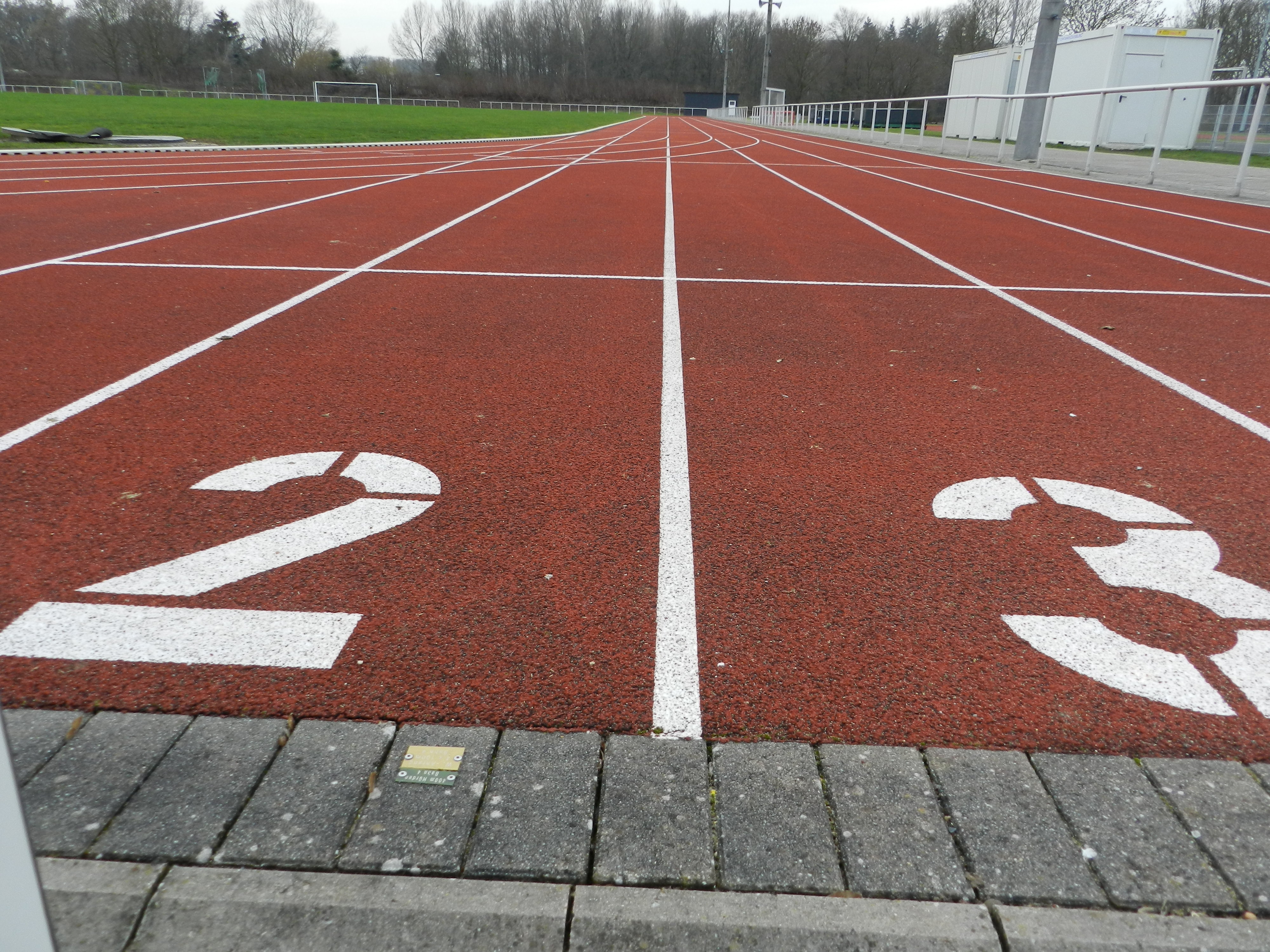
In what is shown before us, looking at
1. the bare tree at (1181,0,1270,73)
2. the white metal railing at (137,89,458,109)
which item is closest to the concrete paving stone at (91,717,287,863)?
the bare tree at (1181,0,1270,73)

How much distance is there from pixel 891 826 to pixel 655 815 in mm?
550

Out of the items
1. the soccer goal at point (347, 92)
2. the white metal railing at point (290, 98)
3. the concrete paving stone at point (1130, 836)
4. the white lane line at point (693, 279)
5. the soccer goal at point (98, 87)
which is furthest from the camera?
the soccer goal at point (347, 92)

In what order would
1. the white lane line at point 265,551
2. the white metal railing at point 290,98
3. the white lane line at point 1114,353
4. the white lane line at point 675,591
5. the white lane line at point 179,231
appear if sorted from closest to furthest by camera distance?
the white lane line at point 675,591
the white lane line at point 265,551
the white lane line at point 1114,353
the white lane line at point 179,231
the white metal railing at point 290,98

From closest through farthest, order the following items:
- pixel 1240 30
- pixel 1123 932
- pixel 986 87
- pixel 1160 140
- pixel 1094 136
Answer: pixel 1123 932 < pixel 1160 140 < pixel 1094 136 < pixel 986 87 < pixel 1240 30

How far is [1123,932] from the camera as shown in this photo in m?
1.79

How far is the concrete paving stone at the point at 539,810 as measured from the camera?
1.91 m

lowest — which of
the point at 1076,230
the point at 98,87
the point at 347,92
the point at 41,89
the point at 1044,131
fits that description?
the point at 1076,230

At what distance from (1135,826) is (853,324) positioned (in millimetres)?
4965

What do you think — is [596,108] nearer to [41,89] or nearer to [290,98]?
[290,98]

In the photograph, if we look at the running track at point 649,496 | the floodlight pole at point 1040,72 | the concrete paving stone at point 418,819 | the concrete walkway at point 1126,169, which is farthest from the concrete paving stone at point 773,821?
the floodlight pole at point 1040,72

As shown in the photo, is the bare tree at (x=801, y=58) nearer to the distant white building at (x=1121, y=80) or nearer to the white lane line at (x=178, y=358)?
the distant white building at (x=1121, y=80)

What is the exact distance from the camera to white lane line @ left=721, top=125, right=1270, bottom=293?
8.85m

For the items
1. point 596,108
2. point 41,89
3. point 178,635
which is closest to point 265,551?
point 178,635

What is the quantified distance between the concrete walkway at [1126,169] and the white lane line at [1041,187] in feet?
1.61
